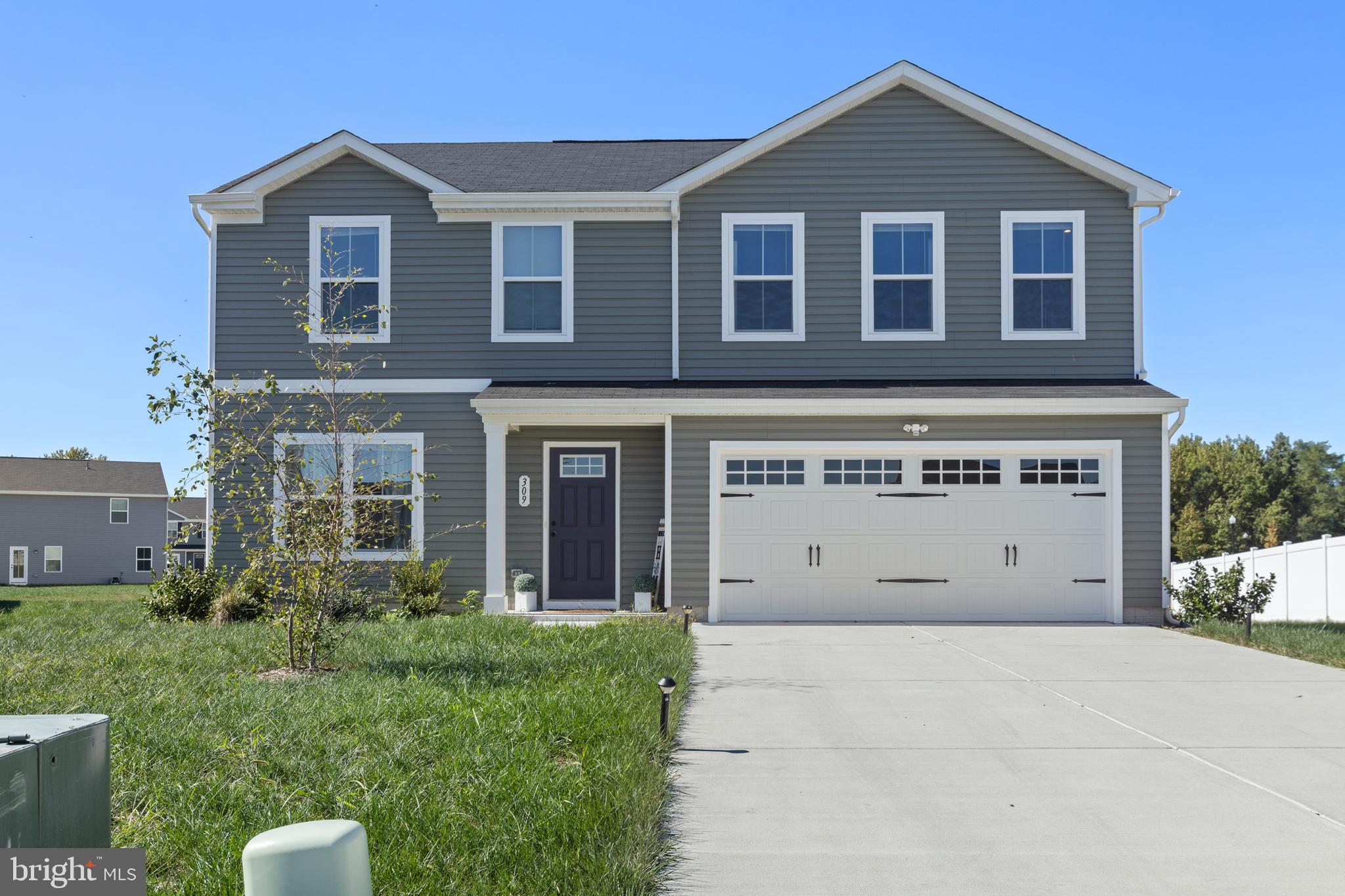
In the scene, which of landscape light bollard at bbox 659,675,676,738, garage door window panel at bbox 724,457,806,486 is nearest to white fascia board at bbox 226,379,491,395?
garage door window panel at bbox 724,457,806,486

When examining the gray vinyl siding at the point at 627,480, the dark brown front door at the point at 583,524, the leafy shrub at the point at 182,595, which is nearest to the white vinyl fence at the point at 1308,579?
the gray vinyl siding at the point at 627,480

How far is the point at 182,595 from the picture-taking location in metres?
13.9

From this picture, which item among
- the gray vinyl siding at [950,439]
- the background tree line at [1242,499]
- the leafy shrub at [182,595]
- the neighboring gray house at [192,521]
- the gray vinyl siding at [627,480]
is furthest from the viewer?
the background tree line at [1242,499]

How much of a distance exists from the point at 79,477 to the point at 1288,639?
41000 millimetres

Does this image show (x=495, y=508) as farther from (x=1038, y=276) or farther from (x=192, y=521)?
(x=192, y=521)

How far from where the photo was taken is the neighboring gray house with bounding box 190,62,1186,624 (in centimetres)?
1471

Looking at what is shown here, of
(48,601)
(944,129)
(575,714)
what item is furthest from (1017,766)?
(48,601)

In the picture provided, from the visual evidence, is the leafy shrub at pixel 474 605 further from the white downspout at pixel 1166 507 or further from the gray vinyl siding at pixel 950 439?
the white downspout at pixel 1166 507

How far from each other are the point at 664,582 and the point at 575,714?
8288mm

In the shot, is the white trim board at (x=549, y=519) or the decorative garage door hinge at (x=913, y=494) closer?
the decorative garage door hinge at (x=913, y=494)

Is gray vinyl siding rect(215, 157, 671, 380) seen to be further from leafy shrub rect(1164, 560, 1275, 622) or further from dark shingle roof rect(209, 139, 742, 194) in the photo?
leafy shrub rect(1164, 560, 1275, 622)

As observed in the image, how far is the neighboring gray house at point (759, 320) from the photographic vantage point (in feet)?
48.3

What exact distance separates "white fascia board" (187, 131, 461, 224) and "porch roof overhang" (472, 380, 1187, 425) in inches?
133

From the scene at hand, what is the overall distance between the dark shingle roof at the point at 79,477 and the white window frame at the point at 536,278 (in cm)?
3105
